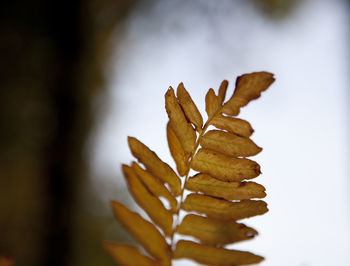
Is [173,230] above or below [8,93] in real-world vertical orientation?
below

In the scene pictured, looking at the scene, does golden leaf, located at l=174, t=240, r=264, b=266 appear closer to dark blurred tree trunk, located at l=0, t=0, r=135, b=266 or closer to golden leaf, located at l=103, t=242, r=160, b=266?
golden leaf, located at l=103, t=242, r=160, b=266

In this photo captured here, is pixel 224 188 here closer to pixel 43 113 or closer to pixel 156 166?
pixel 156 166

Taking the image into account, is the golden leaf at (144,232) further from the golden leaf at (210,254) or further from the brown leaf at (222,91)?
the brown leaf at (222,91)

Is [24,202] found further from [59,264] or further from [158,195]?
[158,195]

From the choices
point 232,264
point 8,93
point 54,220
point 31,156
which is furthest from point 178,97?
point 8,93

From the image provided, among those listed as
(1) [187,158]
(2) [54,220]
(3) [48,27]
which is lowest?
(1) [187,158]

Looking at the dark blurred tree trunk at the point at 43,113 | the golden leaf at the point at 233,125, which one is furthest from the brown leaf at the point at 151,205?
the dark blurred tree trunk at the point at 43,113

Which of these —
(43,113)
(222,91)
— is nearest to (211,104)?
(222,91)

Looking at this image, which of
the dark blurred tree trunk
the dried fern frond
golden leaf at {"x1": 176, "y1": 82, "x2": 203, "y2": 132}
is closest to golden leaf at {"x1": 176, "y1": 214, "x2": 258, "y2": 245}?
the dried fern frond
